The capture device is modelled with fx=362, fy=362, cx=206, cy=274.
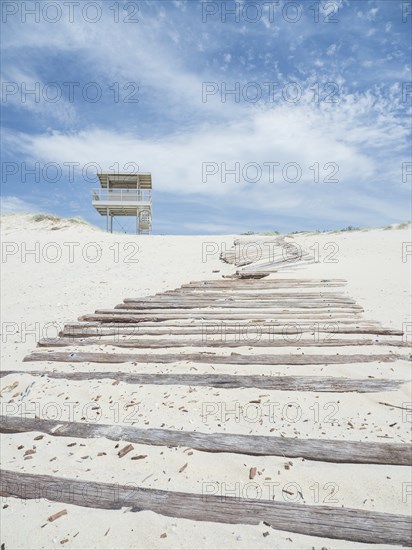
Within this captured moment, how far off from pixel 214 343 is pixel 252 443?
2212mm

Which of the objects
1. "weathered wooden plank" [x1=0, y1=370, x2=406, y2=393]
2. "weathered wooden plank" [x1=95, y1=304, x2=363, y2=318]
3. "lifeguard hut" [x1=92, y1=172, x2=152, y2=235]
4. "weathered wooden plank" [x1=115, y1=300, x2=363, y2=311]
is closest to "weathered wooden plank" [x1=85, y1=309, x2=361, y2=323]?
A: "weathered wooden plank" [x1=95, y1=304, x2=363, y2=318]

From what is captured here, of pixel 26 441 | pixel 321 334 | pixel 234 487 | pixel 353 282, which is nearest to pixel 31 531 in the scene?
pixel 26 441

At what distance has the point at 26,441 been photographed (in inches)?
122

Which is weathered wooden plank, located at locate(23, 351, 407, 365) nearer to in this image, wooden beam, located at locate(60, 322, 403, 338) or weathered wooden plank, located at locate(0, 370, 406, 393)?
weathered wooden plank, located at locate(0, 370, 406, 393)

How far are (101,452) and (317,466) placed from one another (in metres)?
1.64

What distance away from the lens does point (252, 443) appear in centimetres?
280

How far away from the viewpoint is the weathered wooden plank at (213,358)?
166 inches

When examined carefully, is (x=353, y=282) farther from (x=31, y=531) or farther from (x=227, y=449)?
(x=31, y=531)

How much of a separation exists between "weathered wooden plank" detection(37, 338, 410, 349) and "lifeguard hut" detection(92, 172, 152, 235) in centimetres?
2071

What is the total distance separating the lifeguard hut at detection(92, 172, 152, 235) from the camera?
25078mm

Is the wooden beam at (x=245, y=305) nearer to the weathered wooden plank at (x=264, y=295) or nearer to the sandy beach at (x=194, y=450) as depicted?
the weathered wooden plank at (x=264, y=295)

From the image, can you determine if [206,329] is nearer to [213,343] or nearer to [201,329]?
[201,329]

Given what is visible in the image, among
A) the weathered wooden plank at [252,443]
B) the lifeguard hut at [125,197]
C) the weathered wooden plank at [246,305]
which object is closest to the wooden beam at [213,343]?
the weathered wooden plank at [246,305]

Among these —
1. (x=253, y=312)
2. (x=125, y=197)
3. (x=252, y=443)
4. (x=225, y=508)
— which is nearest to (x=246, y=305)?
(x=253, y=312)
